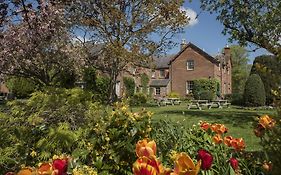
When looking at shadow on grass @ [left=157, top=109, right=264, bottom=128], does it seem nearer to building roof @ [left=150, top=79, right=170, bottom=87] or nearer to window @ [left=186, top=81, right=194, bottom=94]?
window @ [left=186, top=81, right=194, bottom=94]

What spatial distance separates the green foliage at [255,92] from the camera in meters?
30.4

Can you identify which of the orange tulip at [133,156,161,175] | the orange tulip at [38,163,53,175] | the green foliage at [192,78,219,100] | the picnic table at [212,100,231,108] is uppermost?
the green foliage at [192,78,219,100]

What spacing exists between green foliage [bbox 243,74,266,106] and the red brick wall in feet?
66.0

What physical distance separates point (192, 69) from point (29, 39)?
33.9m

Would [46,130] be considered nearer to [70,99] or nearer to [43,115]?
[43,115]

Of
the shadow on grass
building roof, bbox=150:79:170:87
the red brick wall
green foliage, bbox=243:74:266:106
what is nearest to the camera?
the shadow on grass

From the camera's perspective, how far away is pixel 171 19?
22.2 m

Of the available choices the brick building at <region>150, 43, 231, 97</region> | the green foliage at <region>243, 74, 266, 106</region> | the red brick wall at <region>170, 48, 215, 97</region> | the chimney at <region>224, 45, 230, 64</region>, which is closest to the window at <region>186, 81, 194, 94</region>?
the brick building at <region>150, 43, 231, 97</region>

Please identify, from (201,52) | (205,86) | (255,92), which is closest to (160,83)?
(201,52)

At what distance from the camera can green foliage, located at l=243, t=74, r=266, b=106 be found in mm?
30375

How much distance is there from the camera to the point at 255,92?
30.7m

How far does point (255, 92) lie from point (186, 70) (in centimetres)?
2369

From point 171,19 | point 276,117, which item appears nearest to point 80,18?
point 171,19

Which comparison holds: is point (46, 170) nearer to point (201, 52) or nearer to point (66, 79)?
point (66, 79)
